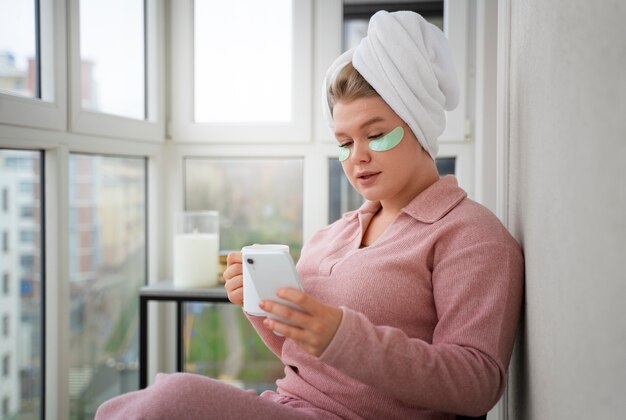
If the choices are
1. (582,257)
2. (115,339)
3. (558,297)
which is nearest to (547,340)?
(558,297)

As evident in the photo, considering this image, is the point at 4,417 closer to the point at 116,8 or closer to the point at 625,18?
the point at 116,8

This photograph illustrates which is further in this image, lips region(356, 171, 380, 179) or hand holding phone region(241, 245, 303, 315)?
lips region(356, 171, 380, 179)

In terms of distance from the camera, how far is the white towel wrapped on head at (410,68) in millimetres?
1146

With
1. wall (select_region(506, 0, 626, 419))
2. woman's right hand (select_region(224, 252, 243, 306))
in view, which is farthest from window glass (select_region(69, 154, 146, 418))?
wall (select_region(506, 0, 626, 419))

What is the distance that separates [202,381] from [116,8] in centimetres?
146

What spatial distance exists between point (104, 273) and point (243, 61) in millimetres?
932

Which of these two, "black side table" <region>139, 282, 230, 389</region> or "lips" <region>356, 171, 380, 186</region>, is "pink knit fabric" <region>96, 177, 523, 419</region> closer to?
"lips" <region>356, 171, 380, 186</region>

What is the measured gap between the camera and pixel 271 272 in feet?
3.15

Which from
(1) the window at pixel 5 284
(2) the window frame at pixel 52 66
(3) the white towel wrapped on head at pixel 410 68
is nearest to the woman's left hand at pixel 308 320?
(3) the white towel wrapped on head at pixel 410 68

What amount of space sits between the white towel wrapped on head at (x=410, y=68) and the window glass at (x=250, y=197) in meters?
1.03

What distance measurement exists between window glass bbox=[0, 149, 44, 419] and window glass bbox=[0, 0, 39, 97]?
17 centimetres

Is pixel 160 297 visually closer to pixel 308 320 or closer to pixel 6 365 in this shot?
pixel 6 365

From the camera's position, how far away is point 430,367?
0.93 m

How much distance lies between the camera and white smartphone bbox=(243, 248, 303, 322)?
948 millimetres
